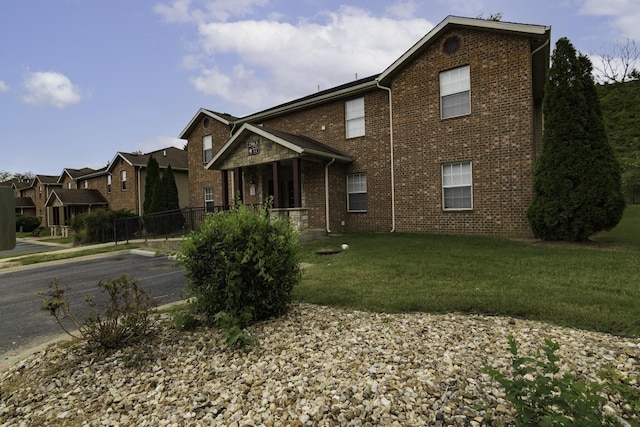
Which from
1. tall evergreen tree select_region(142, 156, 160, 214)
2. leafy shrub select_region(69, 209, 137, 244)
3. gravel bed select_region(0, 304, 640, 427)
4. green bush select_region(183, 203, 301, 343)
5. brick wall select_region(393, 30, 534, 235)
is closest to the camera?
gravel bed select_region(0, 304, 640, 427)

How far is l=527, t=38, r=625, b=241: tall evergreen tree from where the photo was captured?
28.7 ft

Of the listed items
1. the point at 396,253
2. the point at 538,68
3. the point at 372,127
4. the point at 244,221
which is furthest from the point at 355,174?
the point at 244,221

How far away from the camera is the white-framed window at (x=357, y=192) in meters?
13.9

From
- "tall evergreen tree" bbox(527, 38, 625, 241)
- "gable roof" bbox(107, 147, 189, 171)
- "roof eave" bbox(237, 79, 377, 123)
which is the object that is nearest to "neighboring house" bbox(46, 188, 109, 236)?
"gable roof" bbox(107, 147, 189, 171)

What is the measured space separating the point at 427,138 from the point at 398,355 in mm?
10402

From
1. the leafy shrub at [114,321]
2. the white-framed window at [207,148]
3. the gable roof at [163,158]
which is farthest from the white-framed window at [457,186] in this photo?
the gable roof at [163,158]

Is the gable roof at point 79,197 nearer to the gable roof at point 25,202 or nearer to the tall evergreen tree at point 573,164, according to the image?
the gable roof at point 25,202

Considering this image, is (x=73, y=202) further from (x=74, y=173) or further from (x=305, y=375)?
(x=305, y=375)

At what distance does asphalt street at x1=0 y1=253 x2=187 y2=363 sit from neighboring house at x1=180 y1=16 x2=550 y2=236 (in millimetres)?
3019

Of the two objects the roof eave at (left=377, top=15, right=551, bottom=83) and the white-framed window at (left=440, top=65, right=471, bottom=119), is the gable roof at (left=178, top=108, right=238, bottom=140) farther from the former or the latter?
the white-framed window at (left=440, top=65, right=471, bottom=119)

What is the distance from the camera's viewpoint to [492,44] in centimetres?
1088

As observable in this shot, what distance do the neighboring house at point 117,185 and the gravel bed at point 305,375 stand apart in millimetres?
24872

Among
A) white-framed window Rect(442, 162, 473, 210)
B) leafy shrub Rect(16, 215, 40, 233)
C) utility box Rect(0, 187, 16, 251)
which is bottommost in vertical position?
leafy shrub Rect(16, 215, 40, 233)

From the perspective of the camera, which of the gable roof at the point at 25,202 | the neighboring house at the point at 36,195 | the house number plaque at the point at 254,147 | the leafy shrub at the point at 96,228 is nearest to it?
the house number plaque at the point at 254,147
